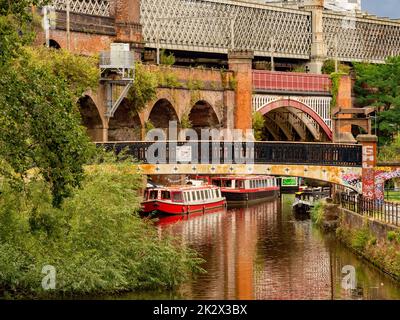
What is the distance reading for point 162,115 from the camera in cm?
8494

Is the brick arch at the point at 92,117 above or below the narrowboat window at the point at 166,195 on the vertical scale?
above

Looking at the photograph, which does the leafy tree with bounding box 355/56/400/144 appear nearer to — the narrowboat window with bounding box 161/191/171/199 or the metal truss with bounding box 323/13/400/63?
the metal truss with bounding box 323/13/400/63

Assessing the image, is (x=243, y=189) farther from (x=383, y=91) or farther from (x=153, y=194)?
(x=383, y=91)

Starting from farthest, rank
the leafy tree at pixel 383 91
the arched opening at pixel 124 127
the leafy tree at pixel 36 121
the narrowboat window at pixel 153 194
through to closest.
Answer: the leafy tree at pixel 383 91
the arched opening at pixel 124 127
the narrowboat window at pixel 153 194
the leafy tree at pixel 36 121

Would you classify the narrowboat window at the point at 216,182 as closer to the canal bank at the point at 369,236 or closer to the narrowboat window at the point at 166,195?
the narrowboat window at the point at 166,195

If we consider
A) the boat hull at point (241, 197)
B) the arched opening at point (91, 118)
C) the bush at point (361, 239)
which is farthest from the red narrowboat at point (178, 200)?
the bush at point (361, 239)

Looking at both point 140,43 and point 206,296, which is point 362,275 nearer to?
point 206,296

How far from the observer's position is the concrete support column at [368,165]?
56.4 metres

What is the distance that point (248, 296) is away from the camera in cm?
4238

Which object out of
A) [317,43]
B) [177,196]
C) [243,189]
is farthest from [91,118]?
[317,43]

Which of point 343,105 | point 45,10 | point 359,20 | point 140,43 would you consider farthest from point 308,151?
point 359,20

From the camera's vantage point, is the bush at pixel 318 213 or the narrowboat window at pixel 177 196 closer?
the bush at pixel 318 213

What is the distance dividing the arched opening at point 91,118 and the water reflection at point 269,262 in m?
7.03

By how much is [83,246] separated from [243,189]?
49894 millimetres
